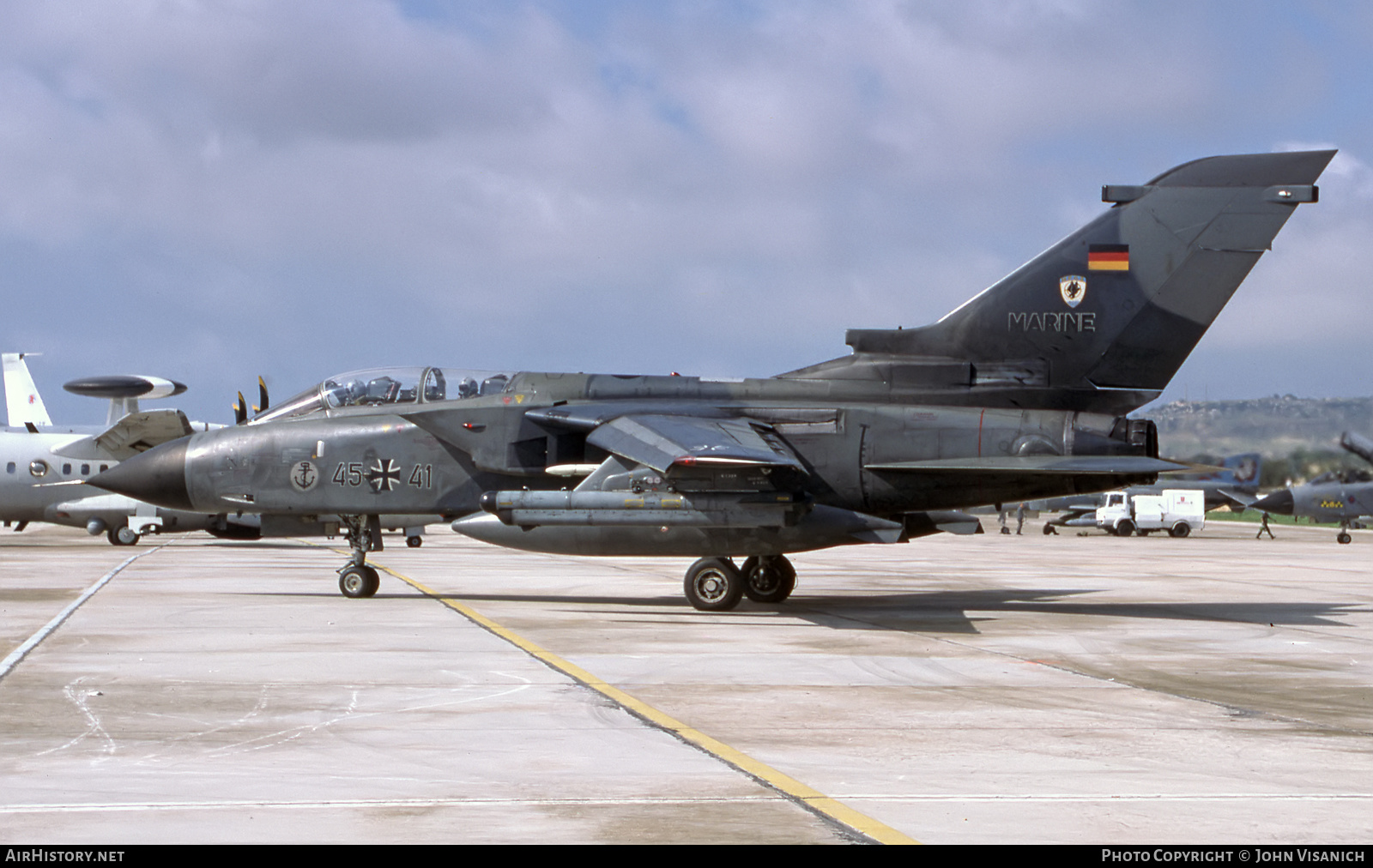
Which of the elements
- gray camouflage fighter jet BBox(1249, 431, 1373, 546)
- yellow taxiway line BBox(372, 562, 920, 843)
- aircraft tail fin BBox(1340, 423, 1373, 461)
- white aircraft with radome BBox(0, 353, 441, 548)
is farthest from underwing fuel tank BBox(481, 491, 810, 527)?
gray camouflage fighter jet BBox(1249, 431, 1373, 546)

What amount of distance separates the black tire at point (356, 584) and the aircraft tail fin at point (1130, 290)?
25.8 ft

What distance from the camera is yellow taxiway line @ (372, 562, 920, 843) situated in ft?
19.8

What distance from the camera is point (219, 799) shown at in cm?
643

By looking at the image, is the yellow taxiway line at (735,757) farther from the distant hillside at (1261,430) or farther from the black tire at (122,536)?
the black tire at (122,536)

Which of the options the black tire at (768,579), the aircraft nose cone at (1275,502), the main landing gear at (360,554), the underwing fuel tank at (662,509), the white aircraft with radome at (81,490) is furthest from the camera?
the aircraft nose cone at (1275,502)

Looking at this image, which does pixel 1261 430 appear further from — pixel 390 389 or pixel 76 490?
pixel 76 490

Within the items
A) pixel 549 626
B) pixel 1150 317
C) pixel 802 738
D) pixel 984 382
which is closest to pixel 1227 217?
pixel 1150 317

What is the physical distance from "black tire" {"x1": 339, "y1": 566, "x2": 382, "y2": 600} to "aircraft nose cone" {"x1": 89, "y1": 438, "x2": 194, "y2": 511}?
2.26 meters

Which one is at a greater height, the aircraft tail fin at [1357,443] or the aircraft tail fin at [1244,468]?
the aircraft tail fin at [1357,443]

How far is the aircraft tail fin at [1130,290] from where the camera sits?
1681 centimetres

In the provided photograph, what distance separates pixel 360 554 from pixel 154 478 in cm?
282

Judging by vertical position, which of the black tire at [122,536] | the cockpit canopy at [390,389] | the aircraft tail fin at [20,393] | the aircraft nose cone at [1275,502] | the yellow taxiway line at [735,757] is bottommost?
the yellow taxiway line at [735,757]

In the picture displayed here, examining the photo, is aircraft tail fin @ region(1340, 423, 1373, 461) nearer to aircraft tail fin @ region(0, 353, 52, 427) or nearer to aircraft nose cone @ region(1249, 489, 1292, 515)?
aircraft nose cone @ region(1249, 489, 1292, 515)

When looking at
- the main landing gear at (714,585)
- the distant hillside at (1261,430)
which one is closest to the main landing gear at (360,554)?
the main landing gear at (714,585)
